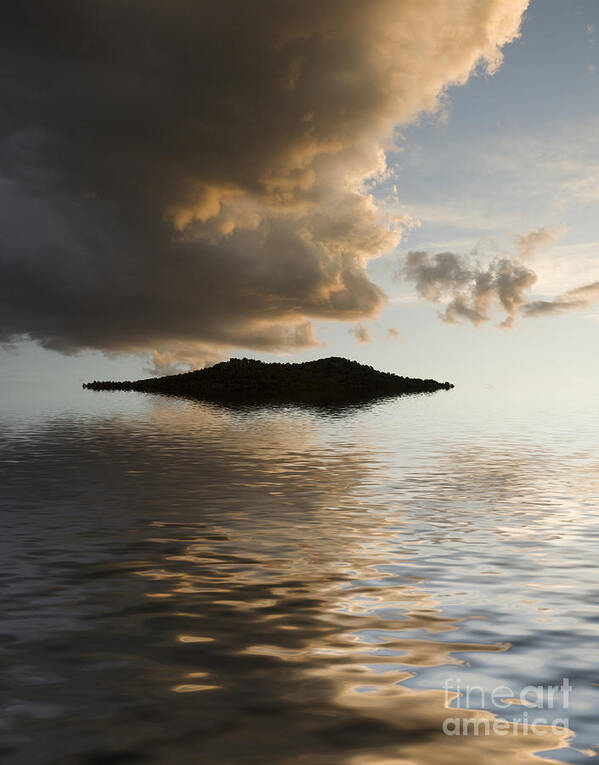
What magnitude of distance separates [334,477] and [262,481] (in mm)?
4201

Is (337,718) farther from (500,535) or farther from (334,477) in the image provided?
(334,477)

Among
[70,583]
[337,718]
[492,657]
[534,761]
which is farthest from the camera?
[70,583]

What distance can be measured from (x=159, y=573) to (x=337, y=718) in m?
8.99

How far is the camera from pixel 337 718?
938cm

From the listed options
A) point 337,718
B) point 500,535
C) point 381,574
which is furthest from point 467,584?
point 337,718

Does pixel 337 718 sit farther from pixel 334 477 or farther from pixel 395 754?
pixel 334 477

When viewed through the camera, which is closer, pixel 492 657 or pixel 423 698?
pixel 423 698

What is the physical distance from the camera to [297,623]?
1345cm

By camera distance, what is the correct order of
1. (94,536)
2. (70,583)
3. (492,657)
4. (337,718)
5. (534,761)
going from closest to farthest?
(534,761) → (337,718) → (492,657) → (70,583) → (94,536)

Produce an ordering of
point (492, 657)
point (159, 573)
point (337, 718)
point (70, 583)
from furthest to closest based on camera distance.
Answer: point (159, 573), point (70, 583), point (492, 657), point (337, 718)

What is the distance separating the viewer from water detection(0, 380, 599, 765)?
351 inches

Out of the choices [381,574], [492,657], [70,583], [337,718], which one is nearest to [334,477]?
[381,574]

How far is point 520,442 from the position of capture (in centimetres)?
5981

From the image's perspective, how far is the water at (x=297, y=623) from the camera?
29.2 ft
